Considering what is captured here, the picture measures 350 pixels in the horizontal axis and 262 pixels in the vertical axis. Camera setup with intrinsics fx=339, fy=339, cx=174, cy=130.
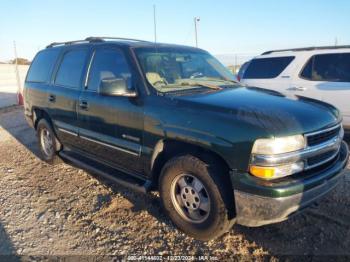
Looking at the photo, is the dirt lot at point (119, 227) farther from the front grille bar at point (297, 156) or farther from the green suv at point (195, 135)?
the front grille bar at point (297, 156)

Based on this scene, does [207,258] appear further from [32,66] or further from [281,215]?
[32,66]

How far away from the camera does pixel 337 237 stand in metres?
3.32

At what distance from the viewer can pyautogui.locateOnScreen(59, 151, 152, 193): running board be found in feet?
12.5

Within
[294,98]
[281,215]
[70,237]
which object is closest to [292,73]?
[294,98]

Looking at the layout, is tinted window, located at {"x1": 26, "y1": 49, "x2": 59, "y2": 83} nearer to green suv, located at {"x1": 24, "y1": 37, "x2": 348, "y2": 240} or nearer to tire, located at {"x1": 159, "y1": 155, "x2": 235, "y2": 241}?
green suv, located at {"x1": 24, "y1": 37, "x2": 348, "y2": 240}

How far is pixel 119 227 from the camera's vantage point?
12.2 feet

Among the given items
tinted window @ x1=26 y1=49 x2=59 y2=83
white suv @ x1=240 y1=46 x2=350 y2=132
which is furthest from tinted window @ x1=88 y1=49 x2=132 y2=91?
white suv @ x1=240 y1=46 x2=350 y2=132

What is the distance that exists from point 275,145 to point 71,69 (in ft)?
11.1

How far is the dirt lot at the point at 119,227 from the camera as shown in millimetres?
3262

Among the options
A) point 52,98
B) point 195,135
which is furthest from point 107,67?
point 195,135

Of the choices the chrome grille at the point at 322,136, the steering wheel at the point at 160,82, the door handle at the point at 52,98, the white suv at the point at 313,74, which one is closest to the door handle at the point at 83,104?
the door handle at the point at 52,98

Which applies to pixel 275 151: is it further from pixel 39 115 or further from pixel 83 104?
pixel 39 115

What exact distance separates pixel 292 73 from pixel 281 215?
485 centimetres

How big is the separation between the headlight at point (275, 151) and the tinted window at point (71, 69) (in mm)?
2899
